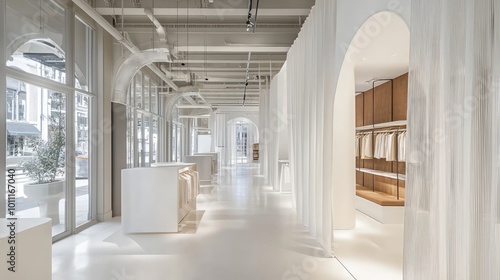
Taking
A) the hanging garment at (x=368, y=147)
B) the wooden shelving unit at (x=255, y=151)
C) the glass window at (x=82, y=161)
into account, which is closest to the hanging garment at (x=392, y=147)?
the hanging garment at (x=368, y=147)

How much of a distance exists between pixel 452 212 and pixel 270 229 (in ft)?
12.5

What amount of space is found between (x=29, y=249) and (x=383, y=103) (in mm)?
7276

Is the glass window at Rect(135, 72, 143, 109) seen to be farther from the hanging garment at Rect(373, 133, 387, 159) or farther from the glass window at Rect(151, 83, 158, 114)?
the hanging garment at Rect(373, 133, 387, 159)

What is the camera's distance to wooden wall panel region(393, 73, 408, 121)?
21.9 feet

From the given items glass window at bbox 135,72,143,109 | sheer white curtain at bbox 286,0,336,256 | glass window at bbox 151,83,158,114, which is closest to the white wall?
sheer white curtain at bbox 286,0,336,256

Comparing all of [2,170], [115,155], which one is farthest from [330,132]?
[115,155]

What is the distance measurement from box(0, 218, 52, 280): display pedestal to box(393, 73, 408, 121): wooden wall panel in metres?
6.39

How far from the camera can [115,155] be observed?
659cm

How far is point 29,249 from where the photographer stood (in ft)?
7.43

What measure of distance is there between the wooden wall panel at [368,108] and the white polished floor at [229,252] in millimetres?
3067

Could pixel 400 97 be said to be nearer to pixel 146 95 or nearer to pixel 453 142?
pixel 453 142

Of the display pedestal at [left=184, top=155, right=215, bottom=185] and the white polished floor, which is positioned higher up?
the display pedestal at [left=184, top=155, right=215, bottom=185]

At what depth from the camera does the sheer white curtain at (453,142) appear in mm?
1710

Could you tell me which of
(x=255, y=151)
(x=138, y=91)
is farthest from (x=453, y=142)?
(x=255, y=151)
